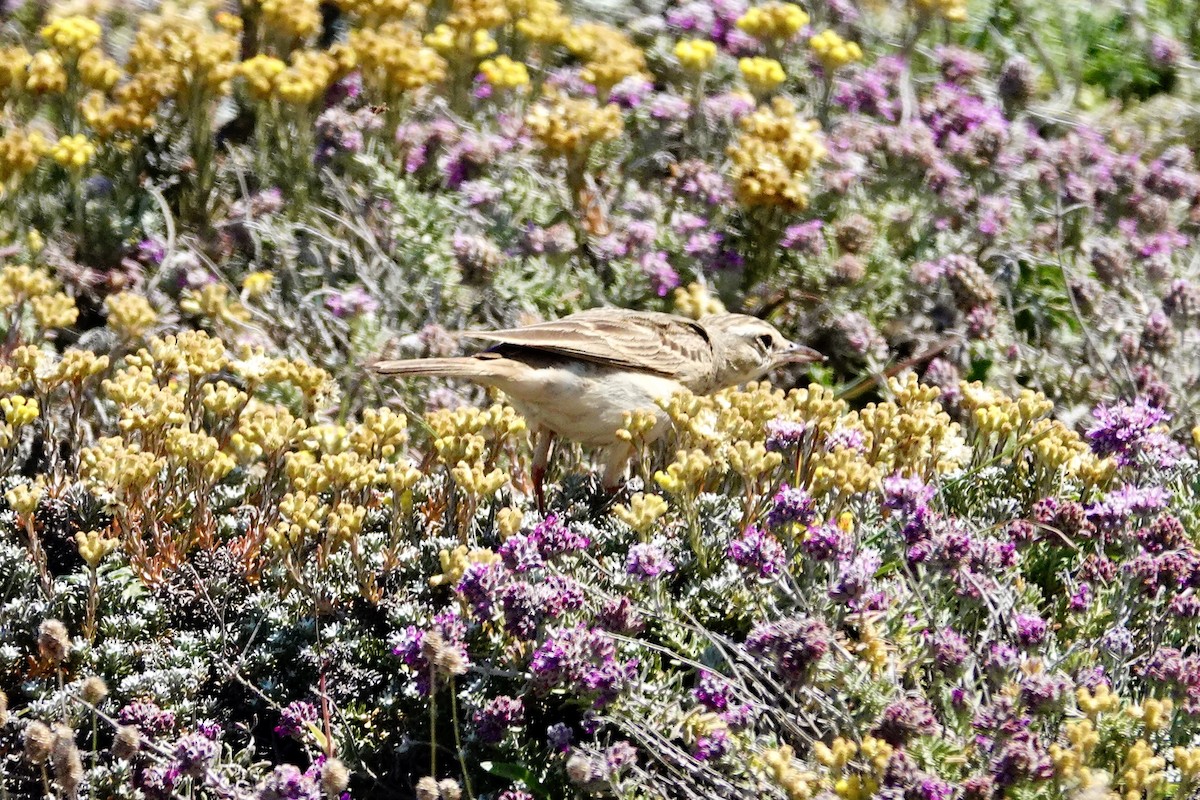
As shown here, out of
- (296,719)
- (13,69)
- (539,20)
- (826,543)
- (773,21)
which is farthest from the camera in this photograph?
(539,20)

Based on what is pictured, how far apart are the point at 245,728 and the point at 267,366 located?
146 cm

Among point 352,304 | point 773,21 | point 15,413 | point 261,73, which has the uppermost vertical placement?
point 773,21

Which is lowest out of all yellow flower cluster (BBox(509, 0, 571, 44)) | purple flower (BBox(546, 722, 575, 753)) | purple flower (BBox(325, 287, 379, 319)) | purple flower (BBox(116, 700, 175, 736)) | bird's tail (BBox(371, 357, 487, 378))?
purple flower (BBox(116, 700, 175, 736))

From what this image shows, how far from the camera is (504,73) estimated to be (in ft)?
26.1

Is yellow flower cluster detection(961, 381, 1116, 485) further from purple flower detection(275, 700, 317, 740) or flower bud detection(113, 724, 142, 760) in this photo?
flower bud detection(113, 724, 142, 760)

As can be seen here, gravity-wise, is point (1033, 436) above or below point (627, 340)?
above

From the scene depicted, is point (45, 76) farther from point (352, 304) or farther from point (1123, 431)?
point (1123, 431)

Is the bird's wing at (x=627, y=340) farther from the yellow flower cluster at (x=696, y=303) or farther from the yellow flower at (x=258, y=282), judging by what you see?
the yellow flower at (x=258, y=282)

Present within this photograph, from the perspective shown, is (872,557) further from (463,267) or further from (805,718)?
(463,267)

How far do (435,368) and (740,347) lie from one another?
141 cm

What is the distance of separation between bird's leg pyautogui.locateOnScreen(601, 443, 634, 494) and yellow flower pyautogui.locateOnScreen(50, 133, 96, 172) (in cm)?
302

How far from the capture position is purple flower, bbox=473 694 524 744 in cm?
411

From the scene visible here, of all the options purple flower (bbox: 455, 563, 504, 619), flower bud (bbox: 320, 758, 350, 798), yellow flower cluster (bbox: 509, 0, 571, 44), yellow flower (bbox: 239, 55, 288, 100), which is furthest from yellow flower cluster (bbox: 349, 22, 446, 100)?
flower bud (bbox: 320, 758, 350, 798)

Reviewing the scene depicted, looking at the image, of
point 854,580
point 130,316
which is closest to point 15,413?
point 130,316
